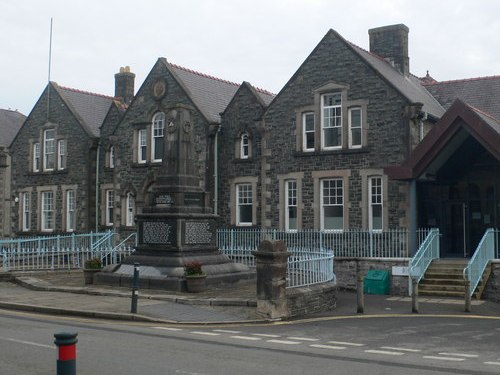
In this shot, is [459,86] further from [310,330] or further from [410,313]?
[310,330]

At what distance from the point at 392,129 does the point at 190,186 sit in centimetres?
948

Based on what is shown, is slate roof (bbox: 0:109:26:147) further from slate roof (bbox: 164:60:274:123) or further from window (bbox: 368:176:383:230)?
window (bbox: 368:176:383:230)

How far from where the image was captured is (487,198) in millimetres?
24953

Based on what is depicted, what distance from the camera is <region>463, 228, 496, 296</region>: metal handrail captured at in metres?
19.7

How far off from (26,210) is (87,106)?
7114 millimetres

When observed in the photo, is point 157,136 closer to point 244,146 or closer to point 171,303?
point 244,146

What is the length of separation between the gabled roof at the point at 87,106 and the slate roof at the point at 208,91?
6.33 metres

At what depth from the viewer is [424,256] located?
2228cm

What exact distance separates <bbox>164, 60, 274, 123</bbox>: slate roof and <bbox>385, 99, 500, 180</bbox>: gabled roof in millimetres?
9800

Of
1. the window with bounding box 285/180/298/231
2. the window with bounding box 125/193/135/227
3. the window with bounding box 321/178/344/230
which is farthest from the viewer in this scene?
the window with bounding box 125/193/135/227

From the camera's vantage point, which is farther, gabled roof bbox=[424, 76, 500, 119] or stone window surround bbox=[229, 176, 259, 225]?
stone window surround bbox=[229, 176, 259, 225]

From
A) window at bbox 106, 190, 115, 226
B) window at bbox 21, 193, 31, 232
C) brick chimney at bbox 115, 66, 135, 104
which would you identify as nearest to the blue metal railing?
window at bbox 106, 190, 115, 226

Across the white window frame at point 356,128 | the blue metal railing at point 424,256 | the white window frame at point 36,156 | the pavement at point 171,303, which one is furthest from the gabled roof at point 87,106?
the blue metal railing at point 424,256

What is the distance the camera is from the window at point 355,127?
26344 mm
